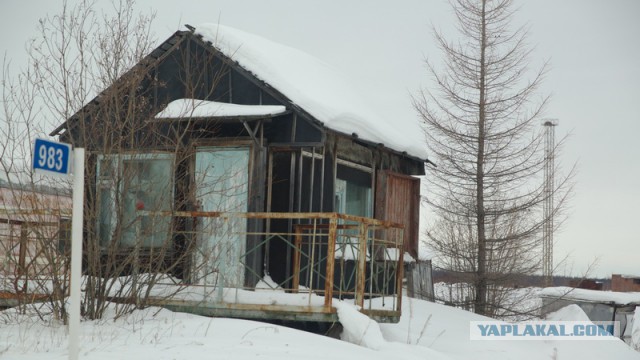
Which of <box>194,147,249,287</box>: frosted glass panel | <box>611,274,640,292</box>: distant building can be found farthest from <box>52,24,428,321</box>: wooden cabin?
<box>611,274,640,292</box>: distant building

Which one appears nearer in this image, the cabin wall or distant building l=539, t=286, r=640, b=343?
the cabin wall

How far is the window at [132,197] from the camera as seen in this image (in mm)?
10008

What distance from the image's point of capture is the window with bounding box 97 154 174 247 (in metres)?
10.0

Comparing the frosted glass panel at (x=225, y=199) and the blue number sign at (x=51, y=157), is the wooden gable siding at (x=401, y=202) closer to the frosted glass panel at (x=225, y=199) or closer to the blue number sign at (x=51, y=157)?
the frosted glass panel at (x=225, y=199)

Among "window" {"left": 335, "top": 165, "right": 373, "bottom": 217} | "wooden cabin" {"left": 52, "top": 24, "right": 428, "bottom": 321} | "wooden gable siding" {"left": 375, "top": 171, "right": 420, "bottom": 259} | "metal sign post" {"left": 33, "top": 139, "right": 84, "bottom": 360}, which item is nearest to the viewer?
"metal sign post" {"left": 33, "top": 139, "right": 84, "bottom": 360}

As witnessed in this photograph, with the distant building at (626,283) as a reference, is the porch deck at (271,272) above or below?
above

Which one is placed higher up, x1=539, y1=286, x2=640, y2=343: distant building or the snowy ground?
the snowy ground

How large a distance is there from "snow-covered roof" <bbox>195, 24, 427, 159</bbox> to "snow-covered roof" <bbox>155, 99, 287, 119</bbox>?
1.47 ft

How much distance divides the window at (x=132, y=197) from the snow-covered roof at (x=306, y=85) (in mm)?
2216

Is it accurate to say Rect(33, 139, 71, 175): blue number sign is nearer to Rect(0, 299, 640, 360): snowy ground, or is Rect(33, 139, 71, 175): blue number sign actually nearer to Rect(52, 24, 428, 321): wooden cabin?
Rect(0, 299, 640, 360): snowy ground

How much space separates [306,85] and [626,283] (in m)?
25.4

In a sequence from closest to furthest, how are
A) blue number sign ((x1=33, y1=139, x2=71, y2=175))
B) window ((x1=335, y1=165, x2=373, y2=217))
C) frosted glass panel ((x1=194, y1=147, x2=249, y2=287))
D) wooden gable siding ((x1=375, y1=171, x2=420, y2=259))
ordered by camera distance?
1. blue number sign ((x1=33, y1=139, x2=71, y2=175))
2. frosted glass panel ((x1=194, y1=147, x2=249, y2=287))
3. window ((x1=335, y1=165, x2=373, y2=217))
4. wooden gable siding ((x1=375, y1=171, x2=420, y2=259))

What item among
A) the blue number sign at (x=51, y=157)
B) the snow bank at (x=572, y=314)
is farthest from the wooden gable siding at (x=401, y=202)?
the blue number sign at (x=51, y=157)

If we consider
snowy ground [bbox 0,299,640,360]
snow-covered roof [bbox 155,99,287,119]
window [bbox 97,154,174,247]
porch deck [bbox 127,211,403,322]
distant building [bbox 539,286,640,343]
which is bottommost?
distant building [bbox 539,286,640,343]
